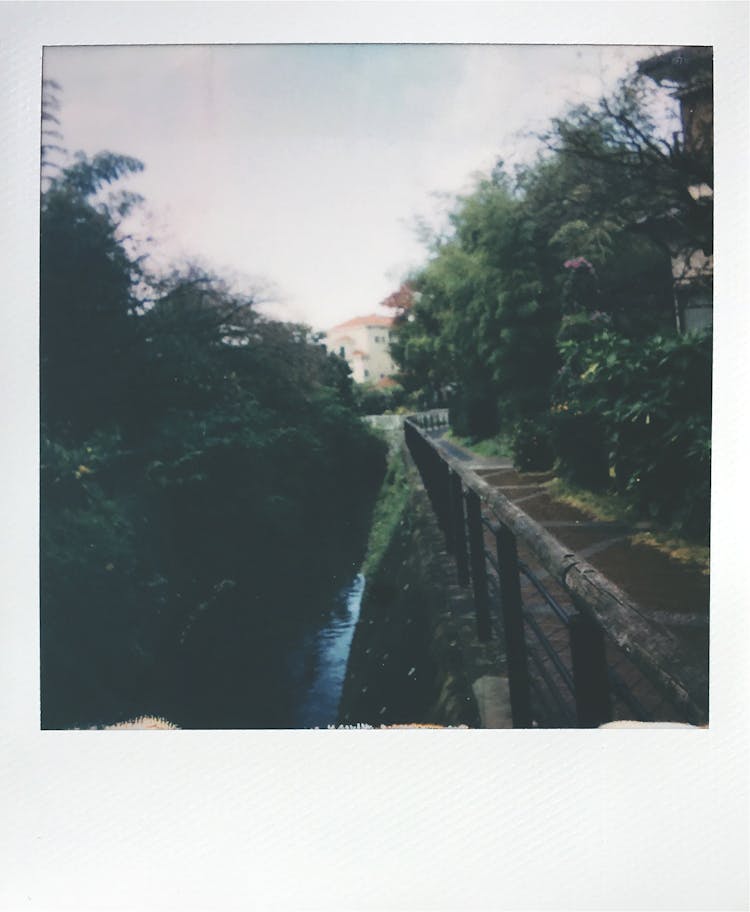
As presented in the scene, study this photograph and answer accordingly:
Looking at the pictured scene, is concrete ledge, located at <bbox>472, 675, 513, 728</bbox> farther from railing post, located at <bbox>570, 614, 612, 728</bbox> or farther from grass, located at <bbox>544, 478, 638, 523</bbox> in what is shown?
grass, located at <bbox>544, 478, 638, 523</bbox>

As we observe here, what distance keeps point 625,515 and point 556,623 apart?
1.55 ft

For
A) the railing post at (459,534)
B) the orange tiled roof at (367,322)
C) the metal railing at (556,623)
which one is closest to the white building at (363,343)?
the orange tiled roof at (367,322)

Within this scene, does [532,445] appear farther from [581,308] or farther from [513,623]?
[513,623]

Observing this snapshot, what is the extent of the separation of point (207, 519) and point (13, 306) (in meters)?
0.96

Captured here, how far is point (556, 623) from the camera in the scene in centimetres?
235

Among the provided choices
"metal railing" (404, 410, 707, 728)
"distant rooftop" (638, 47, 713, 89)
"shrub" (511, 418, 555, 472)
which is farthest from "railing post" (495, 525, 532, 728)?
"distant rooftop" (638, 47, 713, 89)

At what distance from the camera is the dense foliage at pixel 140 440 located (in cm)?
216

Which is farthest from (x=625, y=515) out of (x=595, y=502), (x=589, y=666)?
(x=589, y=666)

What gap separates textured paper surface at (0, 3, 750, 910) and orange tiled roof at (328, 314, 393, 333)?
88 cm

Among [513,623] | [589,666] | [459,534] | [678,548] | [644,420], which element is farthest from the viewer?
[459,534]
